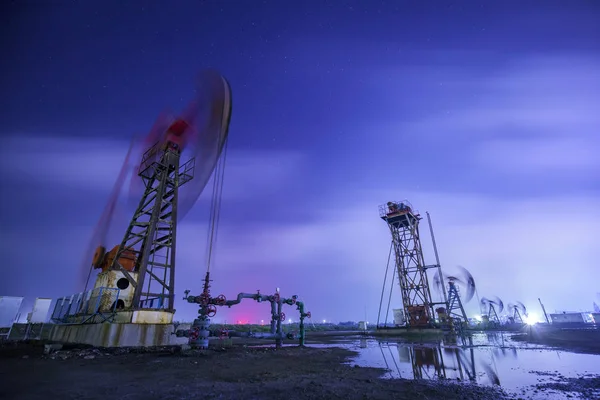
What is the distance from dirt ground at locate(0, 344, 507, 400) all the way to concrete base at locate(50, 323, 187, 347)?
3.53m

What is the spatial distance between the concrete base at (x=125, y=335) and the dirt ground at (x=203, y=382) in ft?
11.6

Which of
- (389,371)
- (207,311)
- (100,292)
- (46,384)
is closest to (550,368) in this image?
(389,371)

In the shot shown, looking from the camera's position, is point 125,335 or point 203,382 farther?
point 125,335

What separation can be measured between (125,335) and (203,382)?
9.54 meters

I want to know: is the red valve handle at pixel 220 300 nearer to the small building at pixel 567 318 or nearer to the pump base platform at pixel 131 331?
the pump base platform at pixel 131 331

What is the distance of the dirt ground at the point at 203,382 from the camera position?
18.1 feet

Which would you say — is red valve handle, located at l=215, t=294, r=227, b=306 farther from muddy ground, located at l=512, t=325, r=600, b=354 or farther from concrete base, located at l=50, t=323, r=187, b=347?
muddy ground, located at l=512, t=325, r=600, b=354

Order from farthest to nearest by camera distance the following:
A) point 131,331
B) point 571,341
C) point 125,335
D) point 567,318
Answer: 1. point 567,318
2. point 571,341
3. point 131,331
4. point 125,335

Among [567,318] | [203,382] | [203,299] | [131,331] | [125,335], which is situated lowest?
[567,318]

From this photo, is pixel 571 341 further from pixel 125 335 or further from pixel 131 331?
pixel 125 335

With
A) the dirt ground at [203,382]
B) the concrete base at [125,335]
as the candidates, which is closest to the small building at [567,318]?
the dirt ground at [203,382]

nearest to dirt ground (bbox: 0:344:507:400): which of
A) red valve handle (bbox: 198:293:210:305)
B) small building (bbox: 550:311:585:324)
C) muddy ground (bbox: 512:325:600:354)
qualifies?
red valve handle (bbox: 198:293:210:305)

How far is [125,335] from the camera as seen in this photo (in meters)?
13.3

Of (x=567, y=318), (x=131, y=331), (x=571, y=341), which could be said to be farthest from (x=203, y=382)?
(x=567, y=318)
